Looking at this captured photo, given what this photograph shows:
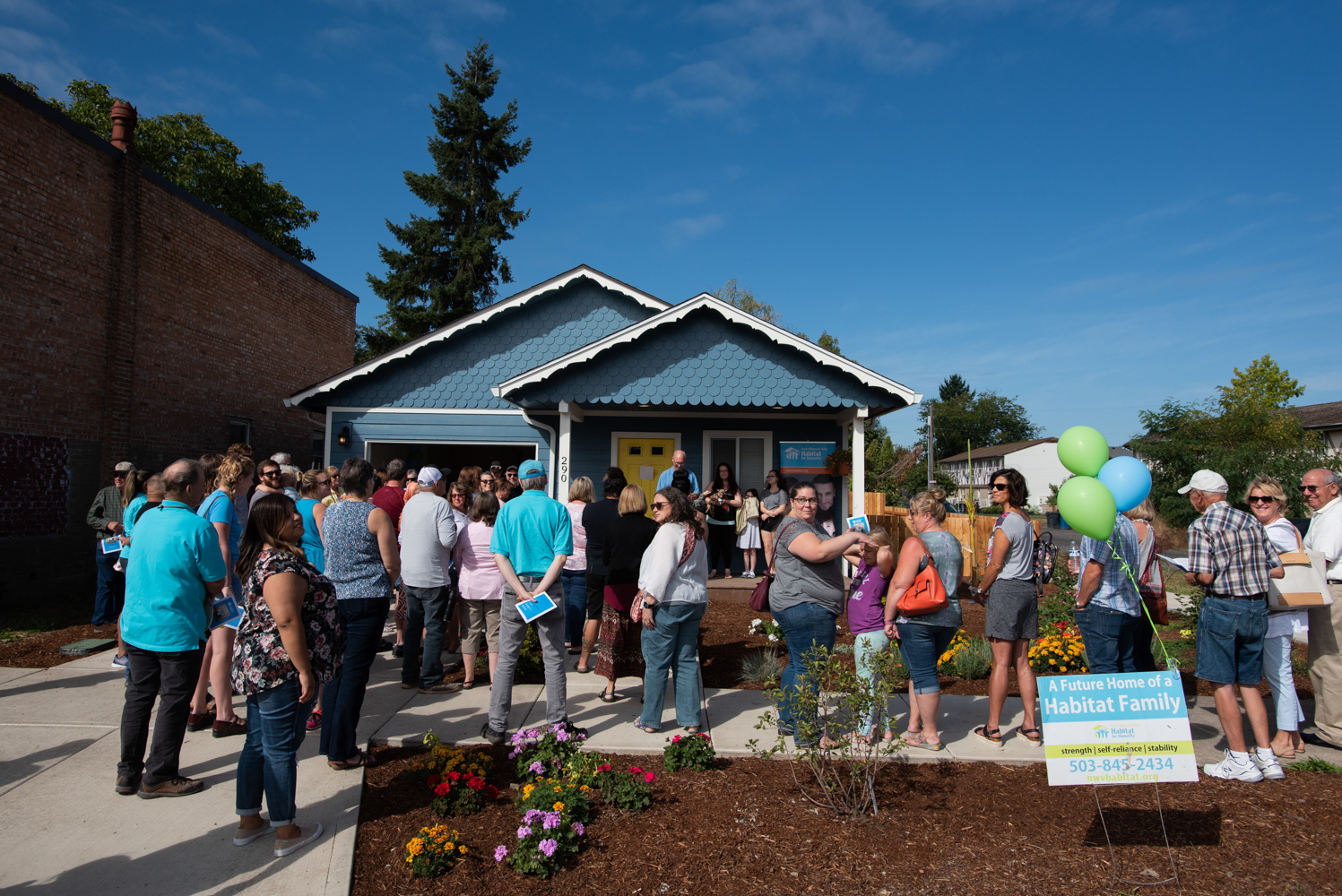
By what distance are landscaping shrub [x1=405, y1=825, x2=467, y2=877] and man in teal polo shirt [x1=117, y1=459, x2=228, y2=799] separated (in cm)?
159

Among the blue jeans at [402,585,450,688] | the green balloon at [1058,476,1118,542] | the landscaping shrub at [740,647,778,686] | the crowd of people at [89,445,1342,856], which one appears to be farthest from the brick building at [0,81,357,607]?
the green balloon at [1058,476,1118,542]

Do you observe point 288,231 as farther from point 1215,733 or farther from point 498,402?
point 1215,733

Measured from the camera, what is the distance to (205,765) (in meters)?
4.39

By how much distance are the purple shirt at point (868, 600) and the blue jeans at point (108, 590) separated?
799 centimetres

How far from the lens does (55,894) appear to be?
3135 mm

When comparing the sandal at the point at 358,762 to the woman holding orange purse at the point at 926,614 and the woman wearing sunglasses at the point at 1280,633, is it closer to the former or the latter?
the woman holding orange purse at the point at 926,614

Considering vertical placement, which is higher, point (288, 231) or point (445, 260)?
point (288, 231)

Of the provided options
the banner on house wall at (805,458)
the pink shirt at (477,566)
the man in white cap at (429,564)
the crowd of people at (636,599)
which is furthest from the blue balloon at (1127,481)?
the banner on house wall at (805,458)

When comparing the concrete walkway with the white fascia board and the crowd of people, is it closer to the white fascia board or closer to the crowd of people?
the crowd of people

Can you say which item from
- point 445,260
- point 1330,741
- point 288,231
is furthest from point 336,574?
point 288,231

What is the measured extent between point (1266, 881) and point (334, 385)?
13.1 meters

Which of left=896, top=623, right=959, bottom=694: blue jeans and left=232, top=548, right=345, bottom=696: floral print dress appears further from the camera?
left=896, top=623, right=959, bottom=694: blue jeans

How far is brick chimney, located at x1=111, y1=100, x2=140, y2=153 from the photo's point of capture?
1211 centimetres

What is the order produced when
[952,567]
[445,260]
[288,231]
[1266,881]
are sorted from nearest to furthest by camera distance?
[1266,881], [952,567], [445,260], [288,231]
